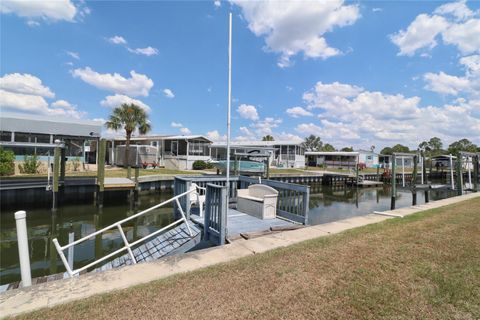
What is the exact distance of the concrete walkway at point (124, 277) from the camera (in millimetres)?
2660

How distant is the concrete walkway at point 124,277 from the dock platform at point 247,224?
1.46 ft

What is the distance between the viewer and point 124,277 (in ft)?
10.6

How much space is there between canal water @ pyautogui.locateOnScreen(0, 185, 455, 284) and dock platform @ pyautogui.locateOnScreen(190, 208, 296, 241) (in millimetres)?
3582

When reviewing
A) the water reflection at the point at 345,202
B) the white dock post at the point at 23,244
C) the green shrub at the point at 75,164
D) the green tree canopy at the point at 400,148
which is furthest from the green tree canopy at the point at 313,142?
the white dock post at the point at 23,244

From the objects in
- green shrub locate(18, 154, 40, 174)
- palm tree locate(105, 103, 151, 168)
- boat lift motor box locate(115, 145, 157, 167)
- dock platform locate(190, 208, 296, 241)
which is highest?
palm tree locate(105, 103, 151, 168)

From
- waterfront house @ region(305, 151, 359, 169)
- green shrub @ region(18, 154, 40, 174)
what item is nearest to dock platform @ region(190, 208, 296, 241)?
green shrub @ region(18, 154, 40, 174)

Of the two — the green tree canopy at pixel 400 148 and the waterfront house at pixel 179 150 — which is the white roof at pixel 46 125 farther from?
the green tree canopy at pixel 400 148

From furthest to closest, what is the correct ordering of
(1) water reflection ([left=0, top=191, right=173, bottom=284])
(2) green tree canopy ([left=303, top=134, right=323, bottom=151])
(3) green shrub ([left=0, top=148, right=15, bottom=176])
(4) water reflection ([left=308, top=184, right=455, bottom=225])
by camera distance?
(2) green tree canopy ([left=303, top=134, right=323, bottom=151]) < (3) green shrub ([left=0, top=148, right=15, bottom=176]) < (4) water reflection ([left=308, top=184, right=455, bottom=225]) < (1) water reflection ([left=0, top=191, right=173, bottom=284])

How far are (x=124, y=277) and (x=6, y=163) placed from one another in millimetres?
17640

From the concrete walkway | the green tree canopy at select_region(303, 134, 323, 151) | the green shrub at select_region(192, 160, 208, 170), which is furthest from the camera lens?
the green tree canopy at select_region(303, 134, 323, 151)

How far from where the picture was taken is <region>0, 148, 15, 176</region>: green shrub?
15.5 metres

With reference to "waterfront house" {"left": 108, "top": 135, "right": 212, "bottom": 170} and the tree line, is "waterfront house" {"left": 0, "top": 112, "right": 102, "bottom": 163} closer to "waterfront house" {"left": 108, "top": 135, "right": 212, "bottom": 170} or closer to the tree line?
"waterfront house" {"left": 108, "top": 135, "right": 212, "bottom": 170}

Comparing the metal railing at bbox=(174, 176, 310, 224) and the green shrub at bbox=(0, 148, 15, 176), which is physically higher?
the green shrub at bbox=(0, 148, 15, 176)

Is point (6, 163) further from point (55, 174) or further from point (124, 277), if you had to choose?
point (124, 277)
